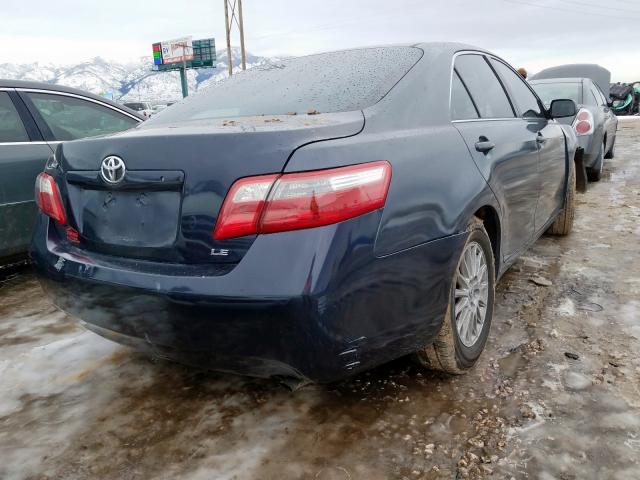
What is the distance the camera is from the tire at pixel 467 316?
206cm

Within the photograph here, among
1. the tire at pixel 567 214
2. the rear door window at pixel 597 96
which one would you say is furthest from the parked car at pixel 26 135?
the rear door window at pixel 597 96

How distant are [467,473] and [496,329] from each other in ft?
3.85

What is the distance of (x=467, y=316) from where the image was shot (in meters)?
2.27

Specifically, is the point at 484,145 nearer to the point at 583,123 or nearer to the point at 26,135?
the point at 26,135

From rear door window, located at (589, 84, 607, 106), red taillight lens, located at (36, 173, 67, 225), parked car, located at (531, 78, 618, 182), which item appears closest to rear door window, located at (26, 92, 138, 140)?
red taillight lens, located at (36, 173, 67, 225)

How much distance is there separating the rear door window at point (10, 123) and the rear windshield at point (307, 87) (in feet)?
5.25

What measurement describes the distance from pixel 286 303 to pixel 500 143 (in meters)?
1.47

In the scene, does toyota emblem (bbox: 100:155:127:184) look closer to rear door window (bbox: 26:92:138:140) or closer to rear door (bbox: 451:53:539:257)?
rear door (bbox: 451:53:539:257)

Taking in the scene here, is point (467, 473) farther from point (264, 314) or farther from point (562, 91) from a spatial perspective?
point (562, 91)

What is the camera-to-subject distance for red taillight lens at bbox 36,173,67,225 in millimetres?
2045

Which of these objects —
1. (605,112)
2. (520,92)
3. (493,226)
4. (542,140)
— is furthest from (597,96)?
(493,226)

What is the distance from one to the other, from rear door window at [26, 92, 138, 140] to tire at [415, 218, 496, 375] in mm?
3092

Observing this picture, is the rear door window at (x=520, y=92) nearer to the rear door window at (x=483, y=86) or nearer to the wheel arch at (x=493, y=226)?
the rear door window at (x=483, y=86)

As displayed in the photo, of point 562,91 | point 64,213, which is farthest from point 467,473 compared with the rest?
point 562,91
